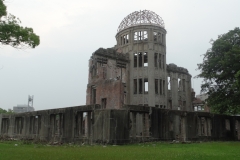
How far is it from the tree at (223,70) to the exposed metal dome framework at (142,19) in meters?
9.20

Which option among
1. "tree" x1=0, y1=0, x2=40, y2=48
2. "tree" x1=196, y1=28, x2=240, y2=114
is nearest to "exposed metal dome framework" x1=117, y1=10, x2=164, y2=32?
"tree" x1=196, y1=28, x2=240, y2=114

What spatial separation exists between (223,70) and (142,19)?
1243 centimetres

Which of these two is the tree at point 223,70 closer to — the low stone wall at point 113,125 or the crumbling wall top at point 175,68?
the low stone wall at point 113,125

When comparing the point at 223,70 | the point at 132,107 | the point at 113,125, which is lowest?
the point at 113,125

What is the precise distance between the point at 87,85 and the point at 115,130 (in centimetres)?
1315

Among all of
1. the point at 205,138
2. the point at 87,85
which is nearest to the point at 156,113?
the point at 205,138

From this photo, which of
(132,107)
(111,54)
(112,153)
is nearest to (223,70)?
(132,107)

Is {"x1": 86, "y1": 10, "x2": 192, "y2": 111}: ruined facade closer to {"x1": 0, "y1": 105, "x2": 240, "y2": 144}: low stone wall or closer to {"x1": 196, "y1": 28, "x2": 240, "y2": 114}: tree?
→ {"x1": 0, "y1": 105, "x2": 240, "y2": 144}: low stone wall

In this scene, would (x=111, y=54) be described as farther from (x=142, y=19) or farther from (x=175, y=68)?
(x=175, y=68)

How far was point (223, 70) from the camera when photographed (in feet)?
82.7

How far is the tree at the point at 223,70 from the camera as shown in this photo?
24.1 meters

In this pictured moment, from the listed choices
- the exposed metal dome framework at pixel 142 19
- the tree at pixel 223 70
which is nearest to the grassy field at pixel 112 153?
the tree at pixel 223 70

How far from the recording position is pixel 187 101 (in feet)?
124

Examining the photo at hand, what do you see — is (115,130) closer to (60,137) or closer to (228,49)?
(60,137)
